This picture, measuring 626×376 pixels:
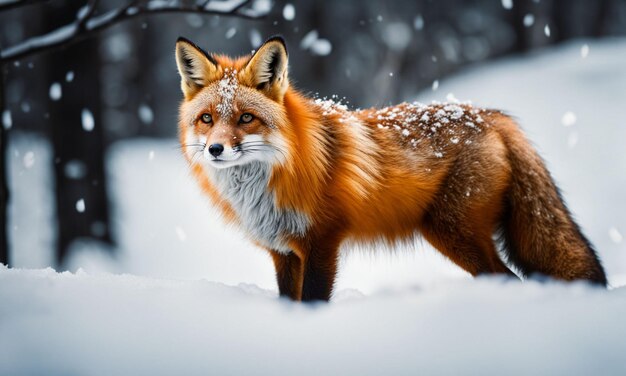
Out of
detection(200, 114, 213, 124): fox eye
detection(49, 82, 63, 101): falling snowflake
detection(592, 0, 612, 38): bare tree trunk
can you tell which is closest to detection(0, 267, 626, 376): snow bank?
detection(200, 114, 213, 124): fox eye

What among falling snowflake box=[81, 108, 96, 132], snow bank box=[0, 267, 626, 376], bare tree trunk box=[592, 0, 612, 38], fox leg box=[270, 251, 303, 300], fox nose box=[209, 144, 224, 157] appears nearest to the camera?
snow bank box=[0, 267, 626, 376]

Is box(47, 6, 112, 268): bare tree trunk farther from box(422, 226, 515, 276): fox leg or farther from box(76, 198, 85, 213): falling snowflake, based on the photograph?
box(422, 226, 515, 276): fox leg

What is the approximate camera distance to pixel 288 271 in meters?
3.49

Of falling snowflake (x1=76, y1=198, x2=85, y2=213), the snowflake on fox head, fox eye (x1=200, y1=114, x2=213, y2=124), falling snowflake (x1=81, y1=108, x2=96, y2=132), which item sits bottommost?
falling snowflake (x1=76, y1=198, x2=85, y2=213)

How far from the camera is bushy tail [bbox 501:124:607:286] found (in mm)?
3303

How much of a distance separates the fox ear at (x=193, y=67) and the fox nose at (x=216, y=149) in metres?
0.55

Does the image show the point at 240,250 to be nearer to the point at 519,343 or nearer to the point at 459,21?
the point at 519,343

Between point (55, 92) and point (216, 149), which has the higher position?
point (216, 149)

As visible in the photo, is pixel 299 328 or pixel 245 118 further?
pixel 245 118

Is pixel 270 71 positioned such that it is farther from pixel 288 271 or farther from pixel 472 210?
pixel 472 210

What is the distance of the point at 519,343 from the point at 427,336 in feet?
1.13

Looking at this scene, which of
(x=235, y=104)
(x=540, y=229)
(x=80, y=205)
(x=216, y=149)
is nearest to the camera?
(x=216, y=149)

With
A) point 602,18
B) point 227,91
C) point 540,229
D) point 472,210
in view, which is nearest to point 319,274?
point 472,210

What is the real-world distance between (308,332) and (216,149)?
38.4 inches
